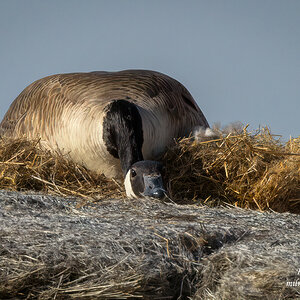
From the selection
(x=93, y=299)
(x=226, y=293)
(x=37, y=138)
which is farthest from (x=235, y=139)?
(x=93, y=299)

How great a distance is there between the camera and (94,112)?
4762 mm

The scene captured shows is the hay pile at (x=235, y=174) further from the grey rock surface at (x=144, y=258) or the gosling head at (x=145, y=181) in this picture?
the grey rock surface at (x=144, y=258)

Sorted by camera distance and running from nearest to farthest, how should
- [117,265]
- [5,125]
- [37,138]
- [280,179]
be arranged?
[117,265] → [280,179] → [37,138] → [5,125]

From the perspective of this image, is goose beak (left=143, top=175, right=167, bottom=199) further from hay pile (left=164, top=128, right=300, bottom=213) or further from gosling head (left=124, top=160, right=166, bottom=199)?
hay pile (left=164, top=128, right=300, bottom=213)

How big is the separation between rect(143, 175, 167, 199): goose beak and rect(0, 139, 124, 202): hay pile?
0.48 m

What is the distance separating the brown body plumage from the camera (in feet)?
15.8

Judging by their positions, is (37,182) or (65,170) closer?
(37,182)

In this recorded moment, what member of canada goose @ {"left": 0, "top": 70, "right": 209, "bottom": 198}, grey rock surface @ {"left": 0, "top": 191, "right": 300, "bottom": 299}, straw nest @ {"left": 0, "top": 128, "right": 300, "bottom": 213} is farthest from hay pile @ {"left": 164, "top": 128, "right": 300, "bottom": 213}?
grey rock surface @ {"left": 0, "top": 191, "right": 300, "bottom": 299}

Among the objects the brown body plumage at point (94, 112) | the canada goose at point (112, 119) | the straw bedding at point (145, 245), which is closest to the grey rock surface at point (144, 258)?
the straw bedding at point (145, 245)

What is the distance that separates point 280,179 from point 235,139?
73 centimetres

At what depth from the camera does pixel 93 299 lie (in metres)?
2.17

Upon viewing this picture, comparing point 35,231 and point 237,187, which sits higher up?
point 35,231

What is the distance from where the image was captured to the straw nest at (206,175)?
14.4ft

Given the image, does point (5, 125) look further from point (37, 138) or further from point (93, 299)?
point (93, 299)
